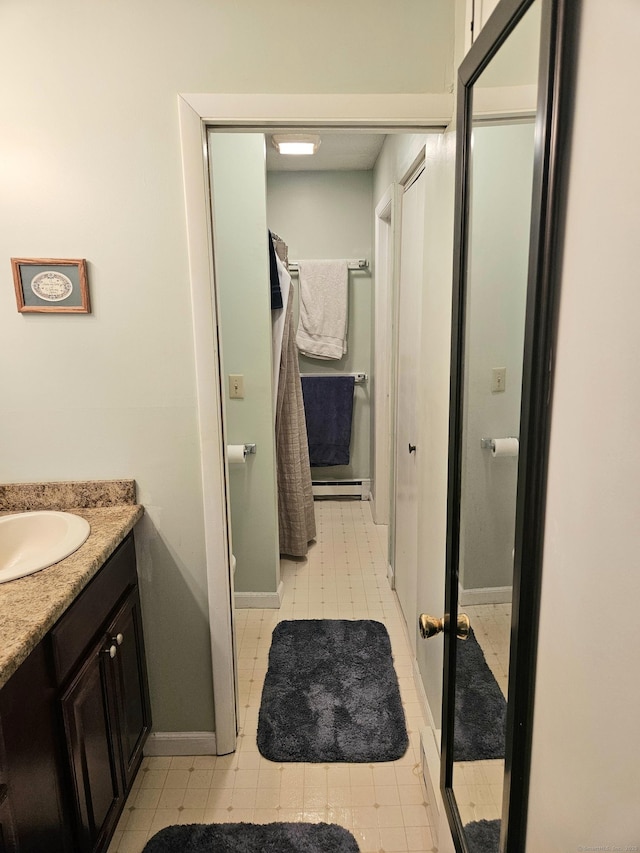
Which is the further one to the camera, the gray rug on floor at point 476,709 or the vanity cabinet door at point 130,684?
the vanity cabinet door at point 130,684

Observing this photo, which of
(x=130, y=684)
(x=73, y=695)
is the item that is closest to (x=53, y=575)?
(x=73, y=695)

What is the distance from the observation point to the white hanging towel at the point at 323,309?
405cm

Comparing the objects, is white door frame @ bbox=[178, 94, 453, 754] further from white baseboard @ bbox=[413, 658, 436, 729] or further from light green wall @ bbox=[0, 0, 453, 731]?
white baseboard @ bbox=[413, 658, 436, 729]

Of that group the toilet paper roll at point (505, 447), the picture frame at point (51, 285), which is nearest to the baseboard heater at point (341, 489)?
the picture frame at point (51, 285)

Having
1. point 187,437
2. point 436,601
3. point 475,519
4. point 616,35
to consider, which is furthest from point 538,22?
point 436,601

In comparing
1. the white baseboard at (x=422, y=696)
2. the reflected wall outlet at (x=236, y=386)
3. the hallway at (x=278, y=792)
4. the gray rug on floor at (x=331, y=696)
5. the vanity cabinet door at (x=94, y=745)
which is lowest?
the hallway at (x=278, y=792)

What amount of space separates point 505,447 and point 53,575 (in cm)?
108

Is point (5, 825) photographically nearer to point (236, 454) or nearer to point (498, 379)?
point (498, 379)

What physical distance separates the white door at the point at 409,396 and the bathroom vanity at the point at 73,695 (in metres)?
1.16

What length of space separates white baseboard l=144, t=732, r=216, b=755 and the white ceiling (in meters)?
2.88

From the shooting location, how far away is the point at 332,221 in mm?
4035

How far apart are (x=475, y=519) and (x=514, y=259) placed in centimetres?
53

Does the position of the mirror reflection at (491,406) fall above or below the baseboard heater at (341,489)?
above

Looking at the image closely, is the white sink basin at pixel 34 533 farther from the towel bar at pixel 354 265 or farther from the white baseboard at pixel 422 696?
the towel bar at pixel 354 265
